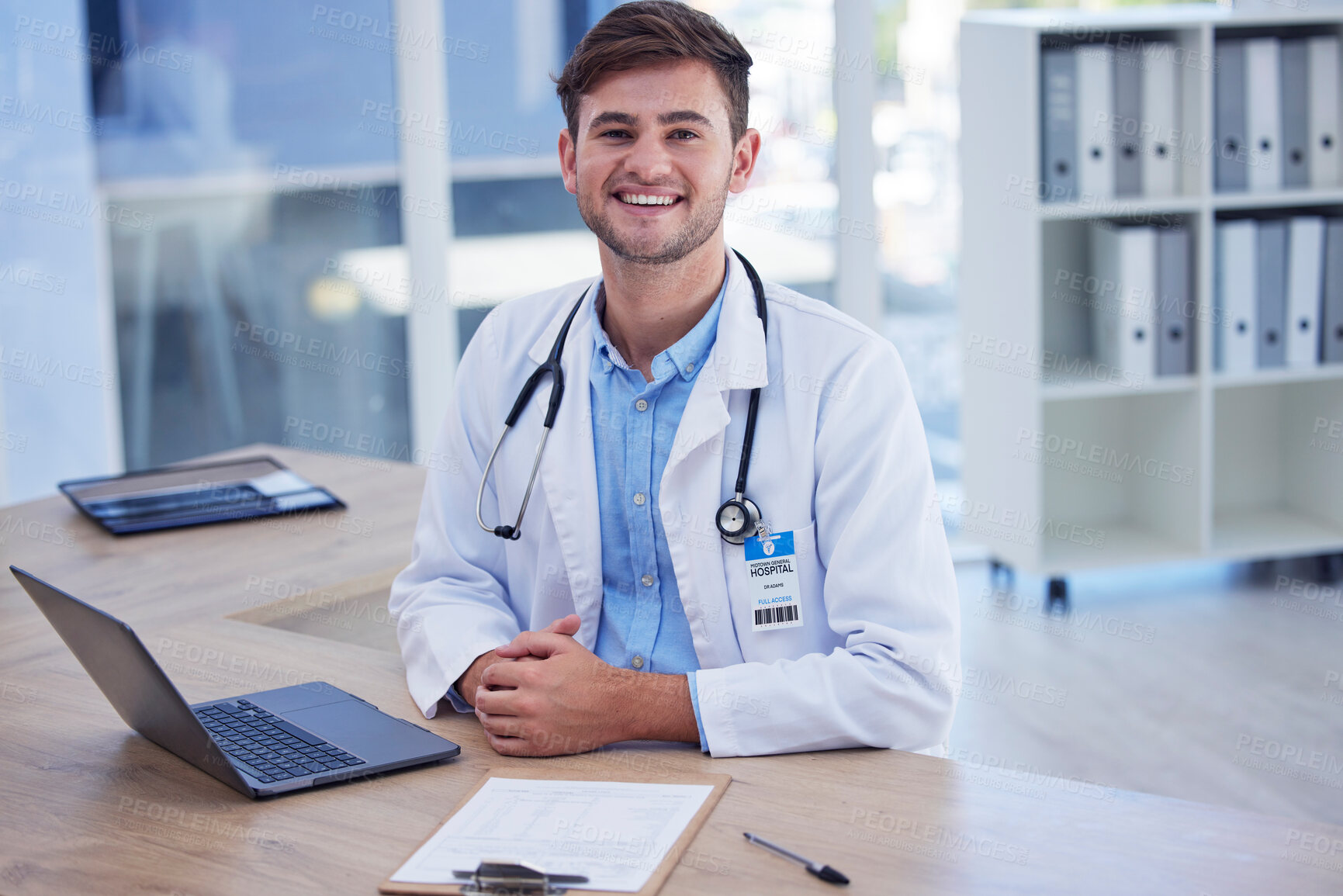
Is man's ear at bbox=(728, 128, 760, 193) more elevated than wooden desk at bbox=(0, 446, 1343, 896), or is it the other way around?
man's ear at bbox=(728, 128, 760, 193)

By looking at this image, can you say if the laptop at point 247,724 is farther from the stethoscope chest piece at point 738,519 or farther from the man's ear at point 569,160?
the man's ear at point 569,160

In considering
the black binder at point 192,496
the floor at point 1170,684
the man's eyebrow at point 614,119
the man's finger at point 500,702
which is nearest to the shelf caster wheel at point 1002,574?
the floor at point 1170,684

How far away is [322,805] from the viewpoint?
3.84 ft

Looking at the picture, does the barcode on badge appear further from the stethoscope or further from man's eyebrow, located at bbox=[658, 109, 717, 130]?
man's eyebrow, located at bbox=[658, 109, 717, 130]

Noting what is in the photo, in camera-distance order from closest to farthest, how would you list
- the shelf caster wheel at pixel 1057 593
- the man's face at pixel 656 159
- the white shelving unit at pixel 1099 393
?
the man's face at pixel 656 159, the white shelving unit at pixel 1099 393, the shelf caster wheel at pixel 1057 593

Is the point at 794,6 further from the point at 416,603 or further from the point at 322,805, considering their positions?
the point at 322,805

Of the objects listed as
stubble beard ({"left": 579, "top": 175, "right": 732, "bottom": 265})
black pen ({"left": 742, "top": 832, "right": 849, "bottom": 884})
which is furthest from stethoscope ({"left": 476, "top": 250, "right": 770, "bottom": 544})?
black pen ({"left": 742, "top": 832, "right": 849, "bottom": 884})

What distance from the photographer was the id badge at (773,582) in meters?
1.47

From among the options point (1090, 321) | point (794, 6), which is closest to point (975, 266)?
point (1090, 321)

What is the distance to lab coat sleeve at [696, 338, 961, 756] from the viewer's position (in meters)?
1.28

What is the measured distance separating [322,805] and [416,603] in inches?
17.0

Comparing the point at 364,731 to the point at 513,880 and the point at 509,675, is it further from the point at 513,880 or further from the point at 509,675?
the point at 513,880

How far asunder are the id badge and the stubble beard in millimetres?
398

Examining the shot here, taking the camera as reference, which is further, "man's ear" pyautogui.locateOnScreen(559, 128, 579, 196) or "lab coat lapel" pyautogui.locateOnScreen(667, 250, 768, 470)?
"man's ear" pyautogui.locateOnScreen(559, 128, 579, 196)
